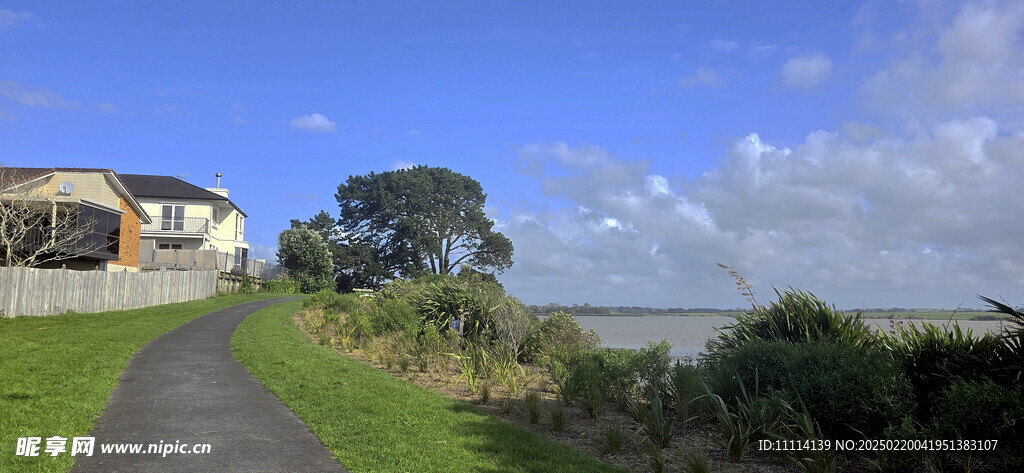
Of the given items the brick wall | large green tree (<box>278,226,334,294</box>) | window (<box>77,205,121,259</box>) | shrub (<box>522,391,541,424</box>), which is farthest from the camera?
large green tree (<box>278,226,334,294</box>)

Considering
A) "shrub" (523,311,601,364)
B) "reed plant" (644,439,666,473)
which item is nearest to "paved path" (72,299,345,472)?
"reed plant" (644,439,666,473)

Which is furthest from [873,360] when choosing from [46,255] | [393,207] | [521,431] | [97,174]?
[393,207]

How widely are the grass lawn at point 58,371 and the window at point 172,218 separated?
29.5 m

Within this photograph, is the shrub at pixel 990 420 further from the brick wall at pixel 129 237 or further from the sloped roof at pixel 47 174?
the brick wall at pixel 129 237

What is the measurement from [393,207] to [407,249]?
5009 mm

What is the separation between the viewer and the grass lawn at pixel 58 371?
278 inches

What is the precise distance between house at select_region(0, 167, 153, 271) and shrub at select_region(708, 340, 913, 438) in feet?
90.2

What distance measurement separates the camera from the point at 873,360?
6984 mm

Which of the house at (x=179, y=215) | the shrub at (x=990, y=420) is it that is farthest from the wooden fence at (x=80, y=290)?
the shrub at (x=990, y=420)

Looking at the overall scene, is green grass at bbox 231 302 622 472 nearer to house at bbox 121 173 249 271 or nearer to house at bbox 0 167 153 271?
house at bbox 0 167 153 271

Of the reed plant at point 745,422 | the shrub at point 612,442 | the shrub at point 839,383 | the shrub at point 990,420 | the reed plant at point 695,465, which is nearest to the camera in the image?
the shrub at point 990,420

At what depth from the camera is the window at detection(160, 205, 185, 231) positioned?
48.5 meters

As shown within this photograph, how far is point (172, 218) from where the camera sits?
1916 inches

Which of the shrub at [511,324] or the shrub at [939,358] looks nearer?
the shrub at [939,358]
